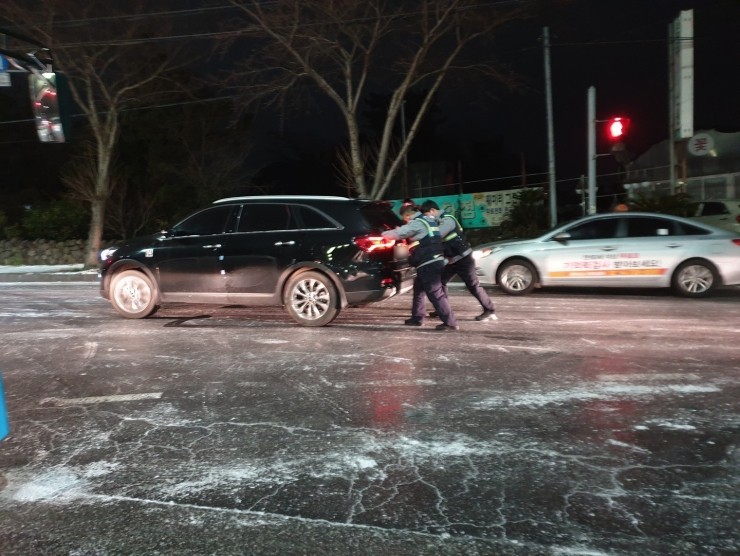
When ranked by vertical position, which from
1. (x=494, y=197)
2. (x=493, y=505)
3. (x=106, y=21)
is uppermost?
(x=106, y=21)

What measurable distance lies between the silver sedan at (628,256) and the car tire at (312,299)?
4.26m

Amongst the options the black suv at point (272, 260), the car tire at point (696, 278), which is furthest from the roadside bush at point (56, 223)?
the car tire at point (696, 278)

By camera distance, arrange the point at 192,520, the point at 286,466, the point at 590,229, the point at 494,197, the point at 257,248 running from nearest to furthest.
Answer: the point at 192,520, the point at 286,466, the point at 257,248, the point at 590,229, the point at 494,197

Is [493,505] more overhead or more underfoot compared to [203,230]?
more underfoot

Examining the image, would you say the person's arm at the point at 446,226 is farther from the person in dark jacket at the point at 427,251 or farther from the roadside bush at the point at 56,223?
the roadside bush at the point at 56,223

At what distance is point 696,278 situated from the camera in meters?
10.6

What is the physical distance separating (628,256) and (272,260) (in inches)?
237

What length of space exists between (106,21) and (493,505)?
19.4 meters

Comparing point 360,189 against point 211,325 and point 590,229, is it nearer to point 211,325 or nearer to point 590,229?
point 590,229

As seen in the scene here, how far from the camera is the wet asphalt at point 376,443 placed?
3.27m

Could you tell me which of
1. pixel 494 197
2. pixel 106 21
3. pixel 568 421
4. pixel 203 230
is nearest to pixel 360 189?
pixel 494 197

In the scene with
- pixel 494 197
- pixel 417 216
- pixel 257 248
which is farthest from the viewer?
pixel 494 197

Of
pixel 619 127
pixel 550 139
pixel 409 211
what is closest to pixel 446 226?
pixel 409 211

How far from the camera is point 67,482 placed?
3.89 meters
